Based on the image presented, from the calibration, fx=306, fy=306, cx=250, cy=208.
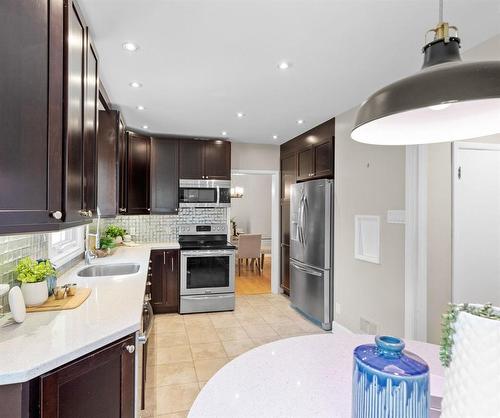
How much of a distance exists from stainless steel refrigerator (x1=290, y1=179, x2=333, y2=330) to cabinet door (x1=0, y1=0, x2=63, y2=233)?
9.58 feet

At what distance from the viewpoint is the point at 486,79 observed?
0.56 metres

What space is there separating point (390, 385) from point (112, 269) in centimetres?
279

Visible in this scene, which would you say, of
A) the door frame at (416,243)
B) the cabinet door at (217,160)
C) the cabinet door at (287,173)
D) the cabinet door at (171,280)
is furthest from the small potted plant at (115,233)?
the door frame at (416,243)

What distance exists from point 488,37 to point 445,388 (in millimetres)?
2204

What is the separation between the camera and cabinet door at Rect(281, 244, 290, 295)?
489 centimetres

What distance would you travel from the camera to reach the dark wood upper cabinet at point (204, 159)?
4551 millimetres

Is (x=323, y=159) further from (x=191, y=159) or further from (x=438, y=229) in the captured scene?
(x=191, y=159)

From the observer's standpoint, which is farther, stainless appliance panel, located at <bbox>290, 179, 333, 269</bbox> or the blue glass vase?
stainless appliance panel, located at <bbox>290, 179, 333, 269</bbox>

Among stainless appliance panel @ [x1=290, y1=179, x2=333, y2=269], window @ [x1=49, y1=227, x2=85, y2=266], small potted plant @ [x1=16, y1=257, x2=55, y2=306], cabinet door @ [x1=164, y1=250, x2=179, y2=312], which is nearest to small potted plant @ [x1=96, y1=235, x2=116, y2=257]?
window @ [x1=49, y1=227, x2=85, y2=266]

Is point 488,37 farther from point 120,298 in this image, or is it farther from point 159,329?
point 159,329

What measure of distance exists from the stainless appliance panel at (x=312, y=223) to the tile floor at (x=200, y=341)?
0.87 metres

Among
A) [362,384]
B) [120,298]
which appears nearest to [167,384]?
[120,298]

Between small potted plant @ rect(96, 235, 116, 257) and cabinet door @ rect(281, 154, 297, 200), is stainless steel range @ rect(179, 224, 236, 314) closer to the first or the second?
small potted plant @ rect(96, 235, 116, 257)

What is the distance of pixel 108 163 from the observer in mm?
3031
